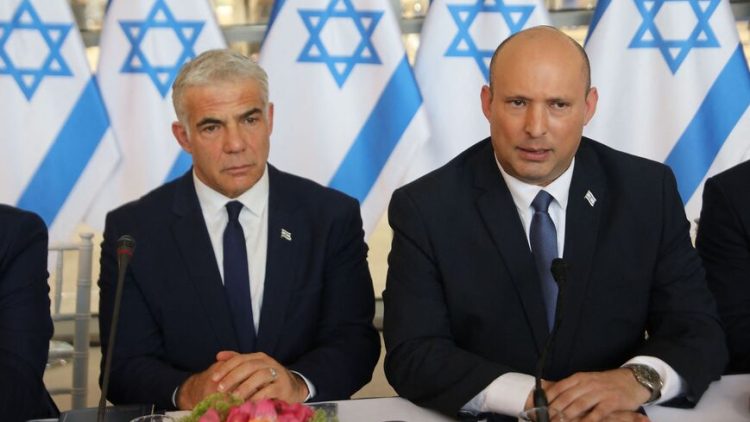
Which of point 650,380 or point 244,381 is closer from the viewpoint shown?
point 650,380

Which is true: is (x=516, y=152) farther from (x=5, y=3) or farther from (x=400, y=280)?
(x=5, y=3)

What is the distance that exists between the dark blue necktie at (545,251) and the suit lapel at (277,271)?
738 mm

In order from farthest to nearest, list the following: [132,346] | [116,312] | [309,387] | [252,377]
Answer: [132,346] → [309,387] → [252,377] → [116,312]

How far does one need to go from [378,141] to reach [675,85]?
144 centimetres

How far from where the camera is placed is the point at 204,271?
2.80 m

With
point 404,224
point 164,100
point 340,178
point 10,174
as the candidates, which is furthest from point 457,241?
point 10,174

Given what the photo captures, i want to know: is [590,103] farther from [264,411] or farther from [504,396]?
[264,411]

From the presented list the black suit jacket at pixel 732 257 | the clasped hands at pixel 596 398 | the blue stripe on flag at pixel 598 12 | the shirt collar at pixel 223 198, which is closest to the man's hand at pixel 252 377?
the shirt collar at pixel 223 198

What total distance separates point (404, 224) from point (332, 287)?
1.36 ft

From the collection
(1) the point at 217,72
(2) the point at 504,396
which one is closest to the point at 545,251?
(2) the point at 504,396

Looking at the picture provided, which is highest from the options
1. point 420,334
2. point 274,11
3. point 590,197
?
point 274,11

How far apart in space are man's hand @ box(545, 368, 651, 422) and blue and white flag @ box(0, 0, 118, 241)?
310 centimetres

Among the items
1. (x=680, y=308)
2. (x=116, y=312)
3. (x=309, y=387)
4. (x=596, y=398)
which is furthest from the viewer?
(x=309, y=387)

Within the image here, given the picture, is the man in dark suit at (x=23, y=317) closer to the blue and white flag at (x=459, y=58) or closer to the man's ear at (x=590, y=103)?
the man's ear at (x=590, y=103)
